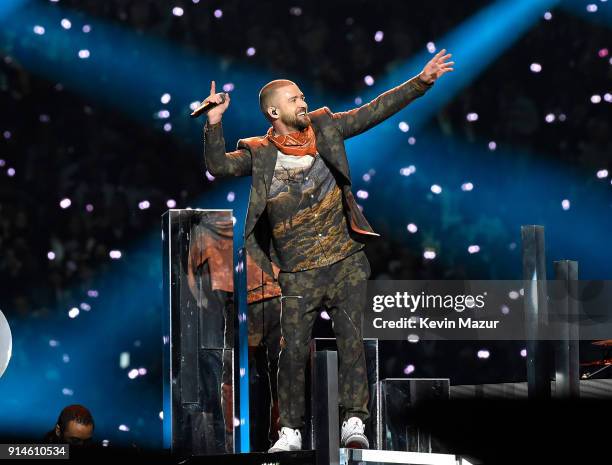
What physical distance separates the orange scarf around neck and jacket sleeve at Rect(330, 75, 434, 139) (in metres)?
0.10

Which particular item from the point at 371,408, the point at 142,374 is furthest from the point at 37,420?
the point at 371,408

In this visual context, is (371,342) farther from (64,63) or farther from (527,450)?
(527,450)

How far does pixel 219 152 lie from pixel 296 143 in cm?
21

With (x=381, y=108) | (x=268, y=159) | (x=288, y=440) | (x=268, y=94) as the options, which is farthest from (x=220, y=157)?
(x=288, y=440)

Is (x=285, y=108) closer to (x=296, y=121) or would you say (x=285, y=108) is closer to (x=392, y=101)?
(x=296, y=121)

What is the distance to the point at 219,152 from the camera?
2643 millimetres

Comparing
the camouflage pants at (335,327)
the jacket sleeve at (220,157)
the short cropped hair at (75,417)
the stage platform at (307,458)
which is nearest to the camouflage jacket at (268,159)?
the jacket sleeve at (220,157)

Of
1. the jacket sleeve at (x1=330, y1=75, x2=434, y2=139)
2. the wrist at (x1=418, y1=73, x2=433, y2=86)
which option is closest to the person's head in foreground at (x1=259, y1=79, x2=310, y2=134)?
the jacket sleeve at (x1=330, y1=75, x2=434, y2=139)

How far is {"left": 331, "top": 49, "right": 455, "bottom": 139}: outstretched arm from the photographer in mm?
2643

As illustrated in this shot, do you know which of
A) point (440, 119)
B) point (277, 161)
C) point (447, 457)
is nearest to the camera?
point (447, 457)

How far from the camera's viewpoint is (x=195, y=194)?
4156mm

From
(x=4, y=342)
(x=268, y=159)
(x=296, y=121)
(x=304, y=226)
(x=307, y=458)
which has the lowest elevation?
(x=307, y=458)

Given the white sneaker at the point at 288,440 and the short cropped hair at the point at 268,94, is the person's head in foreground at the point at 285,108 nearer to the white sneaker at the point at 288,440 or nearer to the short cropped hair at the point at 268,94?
the short cropped hair at the point at 268,94

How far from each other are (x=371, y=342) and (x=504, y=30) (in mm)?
2253
